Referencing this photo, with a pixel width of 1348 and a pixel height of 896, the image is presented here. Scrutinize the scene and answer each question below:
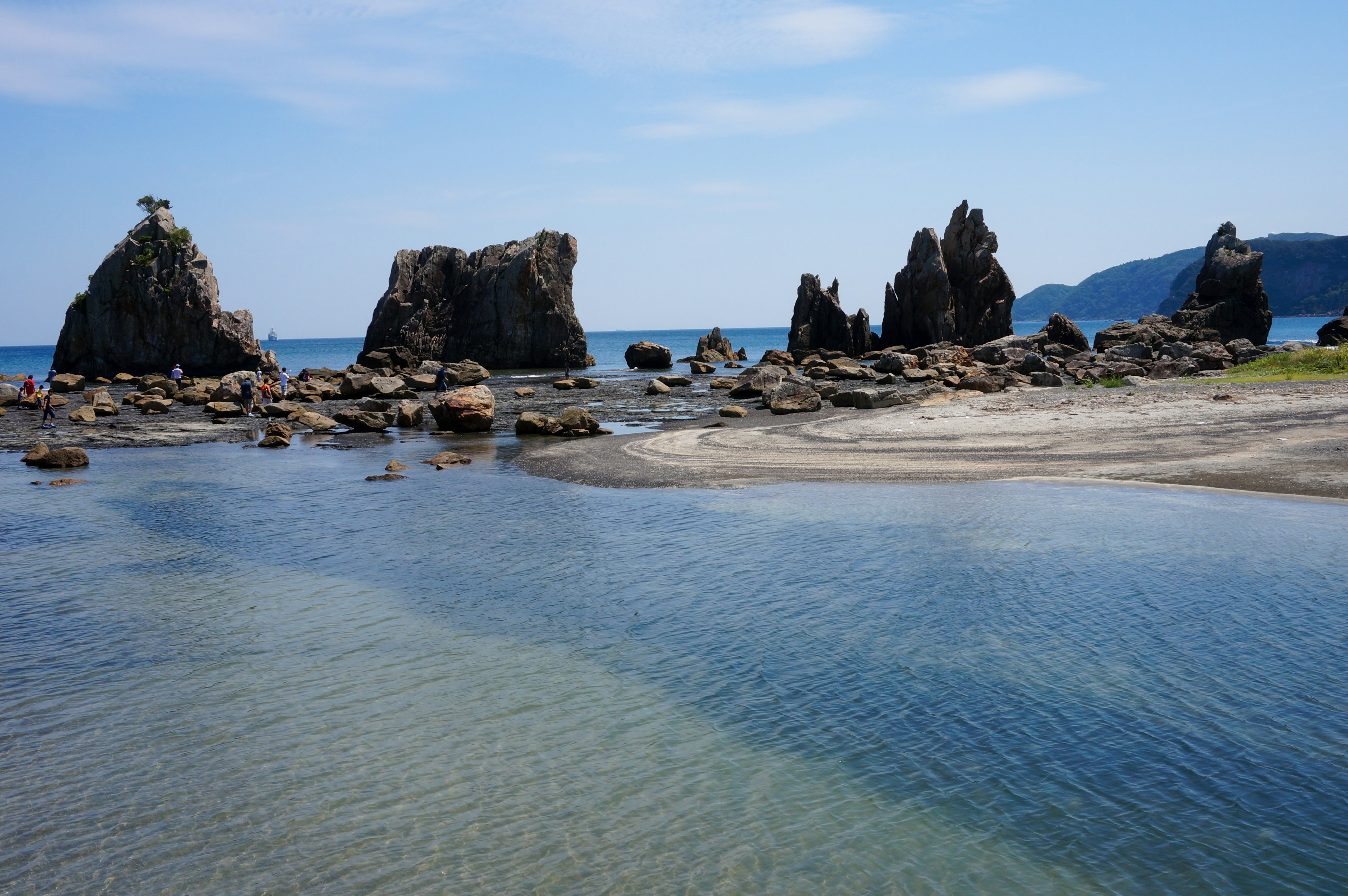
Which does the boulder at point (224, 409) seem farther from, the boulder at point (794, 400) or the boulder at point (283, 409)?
the boulder at point (794, 400)

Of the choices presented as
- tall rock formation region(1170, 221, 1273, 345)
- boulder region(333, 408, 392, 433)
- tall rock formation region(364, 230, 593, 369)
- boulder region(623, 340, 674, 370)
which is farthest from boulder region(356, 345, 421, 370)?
tall rock formation region(1170, 221, 1273, 345)

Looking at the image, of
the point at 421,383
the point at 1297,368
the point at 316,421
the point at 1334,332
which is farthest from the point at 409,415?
the point at 1334,332

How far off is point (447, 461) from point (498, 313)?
7284 cm

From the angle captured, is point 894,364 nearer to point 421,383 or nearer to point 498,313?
point 421,383

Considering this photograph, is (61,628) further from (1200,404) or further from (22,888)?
(1200,404)

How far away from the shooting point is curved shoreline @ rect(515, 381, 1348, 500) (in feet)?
70.5

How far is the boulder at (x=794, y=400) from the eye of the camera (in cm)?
3925

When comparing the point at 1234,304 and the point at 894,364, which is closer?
the point at 894,364

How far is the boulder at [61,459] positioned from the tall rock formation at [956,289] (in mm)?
86136

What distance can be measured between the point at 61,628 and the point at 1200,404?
110ft

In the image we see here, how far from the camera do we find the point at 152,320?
7831 centimetres

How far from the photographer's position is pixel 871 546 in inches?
620

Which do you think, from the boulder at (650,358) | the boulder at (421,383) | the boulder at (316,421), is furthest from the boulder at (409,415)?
the boulder at (650,358)

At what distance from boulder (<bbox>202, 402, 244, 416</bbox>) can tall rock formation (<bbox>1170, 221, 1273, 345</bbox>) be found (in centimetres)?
8188
